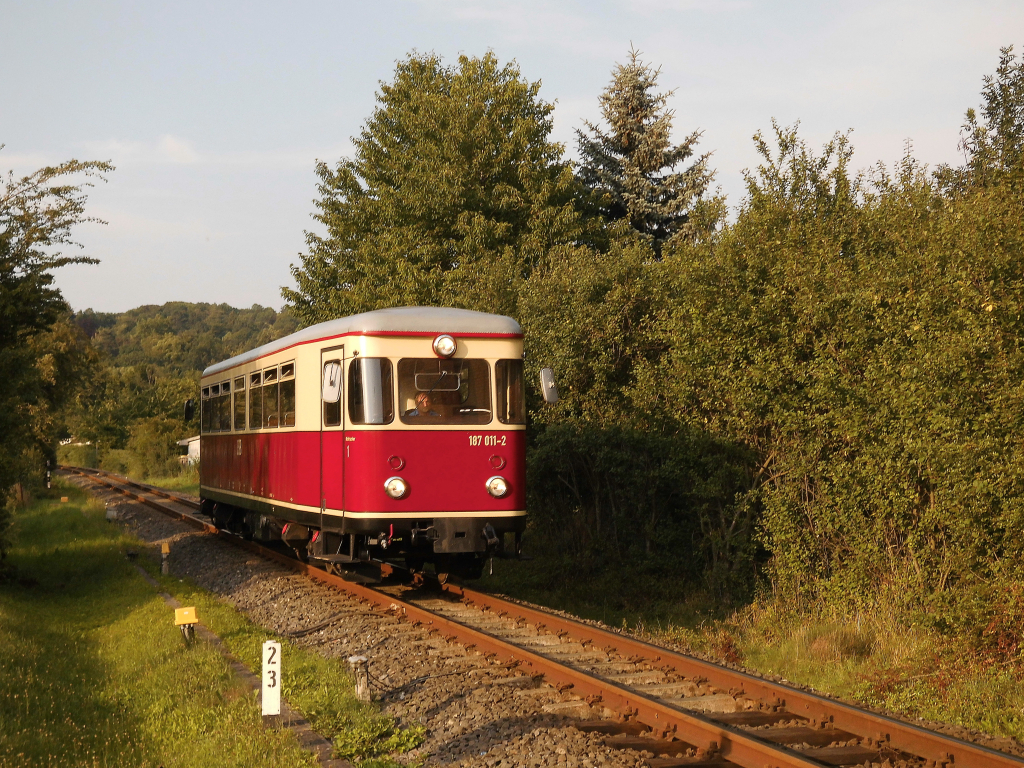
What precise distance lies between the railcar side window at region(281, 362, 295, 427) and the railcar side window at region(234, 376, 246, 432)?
2710 mm

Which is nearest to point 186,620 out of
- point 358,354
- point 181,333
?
point 358,354

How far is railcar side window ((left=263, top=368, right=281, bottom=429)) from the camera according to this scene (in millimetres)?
13695

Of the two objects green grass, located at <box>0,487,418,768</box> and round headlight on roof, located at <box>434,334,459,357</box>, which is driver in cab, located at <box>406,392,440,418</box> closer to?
round headlight on roof, located at <box>434,334,459,357</box>

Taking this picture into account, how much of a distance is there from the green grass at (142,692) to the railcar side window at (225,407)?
145 inches

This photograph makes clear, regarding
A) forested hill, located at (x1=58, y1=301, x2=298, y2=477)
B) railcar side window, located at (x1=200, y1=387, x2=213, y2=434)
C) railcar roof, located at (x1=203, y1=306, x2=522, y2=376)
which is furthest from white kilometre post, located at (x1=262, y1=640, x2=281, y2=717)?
forested hill, located at (x1=58, y1=301, x2=298, y2=477)

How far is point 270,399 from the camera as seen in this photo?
14062 millimetres

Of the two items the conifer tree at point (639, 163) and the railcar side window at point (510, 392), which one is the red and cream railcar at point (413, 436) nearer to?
the railcar side window at point (510, 392)

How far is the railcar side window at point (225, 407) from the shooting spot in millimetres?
17031

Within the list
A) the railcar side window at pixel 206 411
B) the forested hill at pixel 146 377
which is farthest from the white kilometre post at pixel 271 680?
the forested hill at pixel 146 377

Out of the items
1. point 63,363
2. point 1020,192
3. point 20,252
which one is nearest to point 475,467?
point 1020,192

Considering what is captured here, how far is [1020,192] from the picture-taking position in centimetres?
1298

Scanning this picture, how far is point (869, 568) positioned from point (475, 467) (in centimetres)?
436

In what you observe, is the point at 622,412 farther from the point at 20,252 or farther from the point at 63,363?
the point at 63,363

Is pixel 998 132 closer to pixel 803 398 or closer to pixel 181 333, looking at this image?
pixel 803 398
